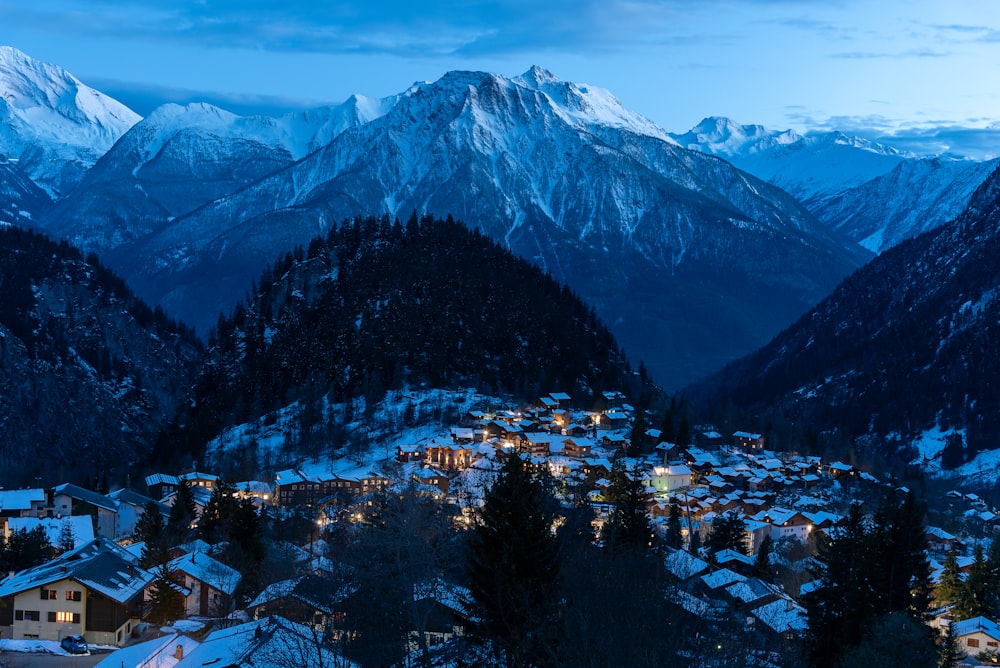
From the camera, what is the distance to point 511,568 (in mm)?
33938

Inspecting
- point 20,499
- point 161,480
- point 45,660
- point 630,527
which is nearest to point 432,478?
point 161,480

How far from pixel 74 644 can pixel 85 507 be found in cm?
3950

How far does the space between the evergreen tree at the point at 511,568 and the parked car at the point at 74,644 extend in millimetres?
25375

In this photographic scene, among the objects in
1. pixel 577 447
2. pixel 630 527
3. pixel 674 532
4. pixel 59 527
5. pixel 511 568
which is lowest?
pixel 511 568

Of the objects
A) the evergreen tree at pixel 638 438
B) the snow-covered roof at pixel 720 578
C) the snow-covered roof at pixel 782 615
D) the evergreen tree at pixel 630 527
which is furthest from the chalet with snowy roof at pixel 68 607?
the evergreen tree at pixel 638 438

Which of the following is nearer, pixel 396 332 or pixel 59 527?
pixel 59 527

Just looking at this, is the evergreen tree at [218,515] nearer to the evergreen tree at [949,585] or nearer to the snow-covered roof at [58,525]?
the snow-covered roof at [58,525]

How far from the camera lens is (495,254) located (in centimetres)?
16325

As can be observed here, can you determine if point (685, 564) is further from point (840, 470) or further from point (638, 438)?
point (840, 470)

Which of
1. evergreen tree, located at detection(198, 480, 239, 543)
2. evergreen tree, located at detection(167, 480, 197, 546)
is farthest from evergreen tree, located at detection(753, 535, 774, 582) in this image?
evergreen tree, located at detection(167, 480, 197, 546)

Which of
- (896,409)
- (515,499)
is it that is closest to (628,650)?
(515,499)

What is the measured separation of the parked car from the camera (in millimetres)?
52100

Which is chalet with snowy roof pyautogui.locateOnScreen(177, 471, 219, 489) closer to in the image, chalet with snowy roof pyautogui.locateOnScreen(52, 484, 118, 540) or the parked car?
chalet with snowy roof pyautogui.locateOnScreen(52, 484, 118, 540)

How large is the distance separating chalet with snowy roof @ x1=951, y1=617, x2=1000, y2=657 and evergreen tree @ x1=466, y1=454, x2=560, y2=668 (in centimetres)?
3313
